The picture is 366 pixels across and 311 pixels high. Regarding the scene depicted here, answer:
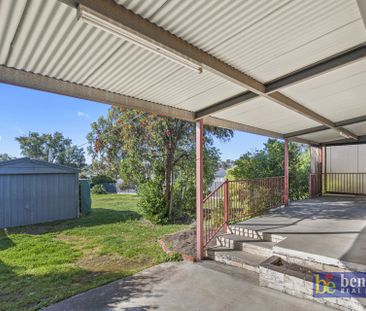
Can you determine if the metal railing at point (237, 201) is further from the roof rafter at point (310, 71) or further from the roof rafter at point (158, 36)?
the roof rafter at point (158, 36)

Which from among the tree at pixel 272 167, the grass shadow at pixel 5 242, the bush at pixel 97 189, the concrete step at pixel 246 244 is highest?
the tree at pixel 272 167

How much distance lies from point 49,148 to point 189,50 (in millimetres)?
41193

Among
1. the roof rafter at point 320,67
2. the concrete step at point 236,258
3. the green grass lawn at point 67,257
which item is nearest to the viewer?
the roof rafter at point 320,67

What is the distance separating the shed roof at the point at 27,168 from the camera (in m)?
8.04

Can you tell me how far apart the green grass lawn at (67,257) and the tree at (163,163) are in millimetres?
1024

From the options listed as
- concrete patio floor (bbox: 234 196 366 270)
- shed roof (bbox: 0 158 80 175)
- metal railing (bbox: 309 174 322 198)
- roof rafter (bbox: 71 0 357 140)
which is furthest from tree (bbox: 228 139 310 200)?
shed roof (bbox: 0 158 80 175)

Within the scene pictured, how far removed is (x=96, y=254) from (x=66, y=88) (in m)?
3.75

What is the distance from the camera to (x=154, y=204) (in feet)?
26.2

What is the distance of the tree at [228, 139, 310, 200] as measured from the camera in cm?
908

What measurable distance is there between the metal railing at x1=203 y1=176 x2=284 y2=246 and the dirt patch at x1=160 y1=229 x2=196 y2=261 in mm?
363

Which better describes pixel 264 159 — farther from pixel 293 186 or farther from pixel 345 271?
pixel 345 271

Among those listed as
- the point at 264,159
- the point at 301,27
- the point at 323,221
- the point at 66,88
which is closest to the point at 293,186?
the point at 264,159

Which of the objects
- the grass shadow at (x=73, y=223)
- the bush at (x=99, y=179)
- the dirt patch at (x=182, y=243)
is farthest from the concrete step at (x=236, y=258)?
the bush at (x=99, y=179)

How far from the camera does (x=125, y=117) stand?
9109 millimetres
